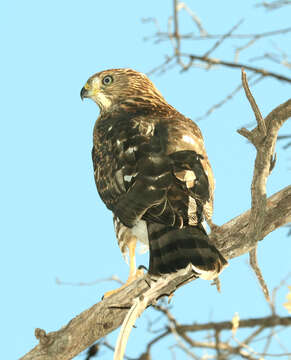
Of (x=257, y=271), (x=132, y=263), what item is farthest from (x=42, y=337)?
(x=257, y=271)

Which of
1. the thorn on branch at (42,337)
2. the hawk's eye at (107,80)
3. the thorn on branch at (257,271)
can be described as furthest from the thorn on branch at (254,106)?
the hawk's eye at (107,80)

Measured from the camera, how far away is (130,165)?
551 cm

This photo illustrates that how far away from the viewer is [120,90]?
7.26m

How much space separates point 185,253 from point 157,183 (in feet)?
2.38

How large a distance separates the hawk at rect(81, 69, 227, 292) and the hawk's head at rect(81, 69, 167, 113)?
0.59ft

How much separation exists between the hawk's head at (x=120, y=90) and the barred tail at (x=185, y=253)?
238 centimetres

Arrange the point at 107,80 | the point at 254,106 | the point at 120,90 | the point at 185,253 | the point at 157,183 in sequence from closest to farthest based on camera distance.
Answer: the point at 254,106
the point at 185,253
the point at 157,183
the point at 120,90
the point at 107,80

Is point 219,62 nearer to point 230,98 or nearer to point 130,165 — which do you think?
point 230,98

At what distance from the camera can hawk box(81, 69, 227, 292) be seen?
4688mm

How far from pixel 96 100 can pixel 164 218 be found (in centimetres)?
275

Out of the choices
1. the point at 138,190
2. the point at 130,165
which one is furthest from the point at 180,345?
the point at 130,165

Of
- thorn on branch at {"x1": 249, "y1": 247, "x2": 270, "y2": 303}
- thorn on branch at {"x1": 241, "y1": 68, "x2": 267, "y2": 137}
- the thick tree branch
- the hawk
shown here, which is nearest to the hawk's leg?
the hawk

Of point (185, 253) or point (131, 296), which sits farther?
point (131, 296)

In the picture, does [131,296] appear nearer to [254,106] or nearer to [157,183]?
[157,183]
